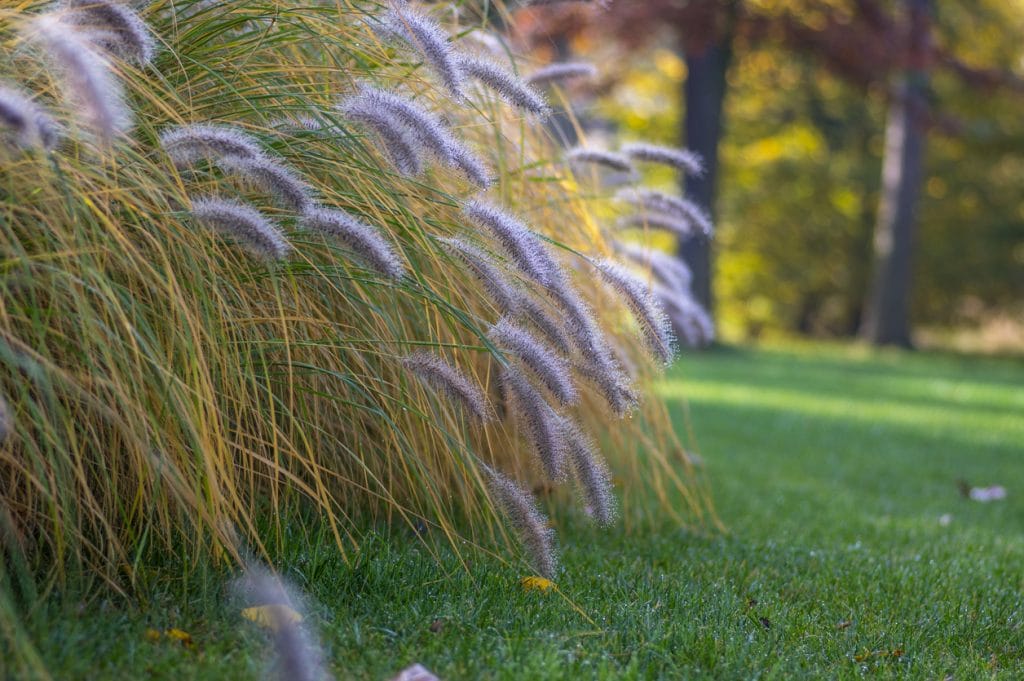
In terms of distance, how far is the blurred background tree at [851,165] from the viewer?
50.4 ft

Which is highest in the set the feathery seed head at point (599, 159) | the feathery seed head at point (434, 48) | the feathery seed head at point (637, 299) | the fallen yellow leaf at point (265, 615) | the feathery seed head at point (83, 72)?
the feathery seed head at point (434, 48)

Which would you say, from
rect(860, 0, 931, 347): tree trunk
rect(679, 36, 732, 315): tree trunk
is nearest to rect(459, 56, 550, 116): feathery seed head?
rect(679, 36, 732, 315): tree trunk

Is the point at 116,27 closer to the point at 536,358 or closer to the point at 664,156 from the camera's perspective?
the point at 536,358

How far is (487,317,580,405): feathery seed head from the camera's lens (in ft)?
8.22

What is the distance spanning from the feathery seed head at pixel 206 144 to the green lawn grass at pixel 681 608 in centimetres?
92

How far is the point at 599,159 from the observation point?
365 cm

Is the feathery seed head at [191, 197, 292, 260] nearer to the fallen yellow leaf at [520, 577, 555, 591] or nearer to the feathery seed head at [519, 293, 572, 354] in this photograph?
the feathery seed head at [519, 293, 572, 354]

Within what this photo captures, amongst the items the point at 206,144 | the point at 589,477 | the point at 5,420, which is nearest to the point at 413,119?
the point at 206,144

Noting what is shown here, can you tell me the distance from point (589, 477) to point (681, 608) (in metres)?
0.41

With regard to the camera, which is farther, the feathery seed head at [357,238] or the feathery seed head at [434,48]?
the feathery seed head at [434,48]

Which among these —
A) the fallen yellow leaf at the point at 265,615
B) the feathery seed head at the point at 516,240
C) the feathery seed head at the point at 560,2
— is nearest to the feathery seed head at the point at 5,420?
the fallen yellow leaf at the point at 265,615

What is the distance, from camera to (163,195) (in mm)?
2398

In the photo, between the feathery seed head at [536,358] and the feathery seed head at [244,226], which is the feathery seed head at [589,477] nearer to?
the feathery seed head at [536,358]

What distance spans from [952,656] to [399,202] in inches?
66.0
